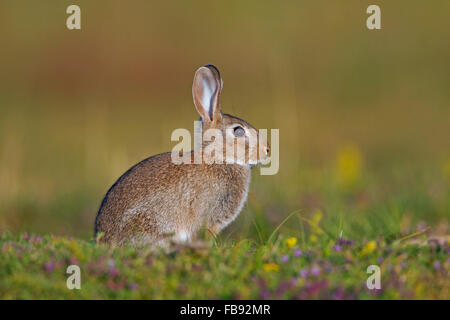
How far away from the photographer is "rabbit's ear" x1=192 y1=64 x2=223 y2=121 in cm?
671

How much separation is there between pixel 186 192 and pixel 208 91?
116cm

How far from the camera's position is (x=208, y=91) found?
6824 mm

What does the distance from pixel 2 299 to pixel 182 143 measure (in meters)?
2.96

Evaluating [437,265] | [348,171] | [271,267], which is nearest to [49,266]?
[271,267]

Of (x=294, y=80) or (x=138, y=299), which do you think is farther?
(x=294, y=80)

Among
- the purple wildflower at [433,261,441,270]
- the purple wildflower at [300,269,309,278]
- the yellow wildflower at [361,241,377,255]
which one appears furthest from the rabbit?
the purple wildflower at [433,261,441,270]

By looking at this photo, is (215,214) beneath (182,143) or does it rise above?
beneath

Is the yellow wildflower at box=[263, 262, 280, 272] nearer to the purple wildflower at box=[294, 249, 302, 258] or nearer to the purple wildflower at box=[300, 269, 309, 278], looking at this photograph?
the purple wildflower at box=[300, 269, 309, 278]

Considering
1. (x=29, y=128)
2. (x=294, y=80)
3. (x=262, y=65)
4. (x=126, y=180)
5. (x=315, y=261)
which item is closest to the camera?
(x=315, y=261)

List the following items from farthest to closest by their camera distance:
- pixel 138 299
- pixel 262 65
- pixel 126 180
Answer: pixel 262 65, pixel 126 180, pixel 138 299

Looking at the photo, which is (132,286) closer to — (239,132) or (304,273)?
(304,273)

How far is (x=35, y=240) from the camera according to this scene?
228 inches
